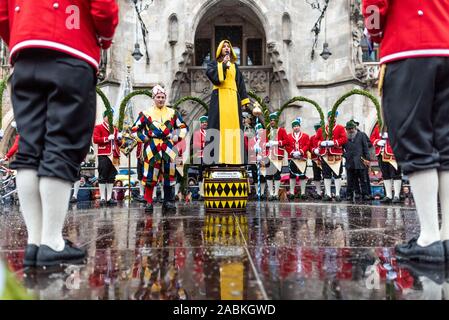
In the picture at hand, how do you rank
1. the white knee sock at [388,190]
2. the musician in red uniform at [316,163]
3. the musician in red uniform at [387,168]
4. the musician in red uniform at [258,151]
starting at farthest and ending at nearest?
the musician in red uniform at [316,163] → the musician in red uniform at [258,151] → the white knee sock at [388,190] → the musician in red uniform at [387,168]

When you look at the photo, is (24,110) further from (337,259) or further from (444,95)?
(444,95)

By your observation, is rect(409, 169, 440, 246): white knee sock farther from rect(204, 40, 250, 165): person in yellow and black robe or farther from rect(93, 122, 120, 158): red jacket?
rect(93, 122, 120, 158): red jacket

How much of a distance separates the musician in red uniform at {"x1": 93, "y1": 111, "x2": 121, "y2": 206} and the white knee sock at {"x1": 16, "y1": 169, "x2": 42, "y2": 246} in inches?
310

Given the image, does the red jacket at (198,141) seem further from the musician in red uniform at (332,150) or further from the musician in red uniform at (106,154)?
the musician in red uniform at (332,150)

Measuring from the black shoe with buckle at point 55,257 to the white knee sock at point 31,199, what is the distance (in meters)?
0.12

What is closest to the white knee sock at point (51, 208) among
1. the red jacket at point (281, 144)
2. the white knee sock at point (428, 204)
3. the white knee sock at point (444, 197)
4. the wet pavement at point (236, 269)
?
the wet pavement at point (236, 269)

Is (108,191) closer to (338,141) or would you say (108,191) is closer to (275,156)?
(275,156)

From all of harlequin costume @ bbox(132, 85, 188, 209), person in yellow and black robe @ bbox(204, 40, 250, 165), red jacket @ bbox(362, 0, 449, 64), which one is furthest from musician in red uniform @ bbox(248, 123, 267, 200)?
red jacket @ bbox(362, 0, 449, 64)

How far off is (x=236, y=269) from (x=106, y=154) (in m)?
8.74

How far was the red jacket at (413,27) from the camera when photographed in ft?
8.60

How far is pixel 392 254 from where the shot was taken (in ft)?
9.19

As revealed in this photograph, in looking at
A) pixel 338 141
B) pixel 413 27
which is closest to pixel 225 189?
pixel 413 27
